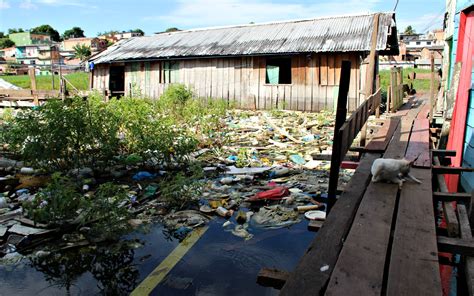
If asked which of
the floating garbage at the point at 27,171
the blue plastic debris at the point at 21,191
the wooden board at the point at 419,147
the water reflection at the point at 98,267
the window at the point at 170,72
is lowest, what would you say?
the water reflection at the point at 98,267

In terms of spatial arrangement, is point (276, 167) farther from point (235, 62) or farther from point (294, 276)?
point (235, 62)

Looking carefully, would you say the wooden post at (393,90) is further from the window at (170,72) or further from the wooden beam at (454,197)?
the window at (170,72)

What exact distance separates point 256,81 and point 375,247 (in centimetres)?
1461

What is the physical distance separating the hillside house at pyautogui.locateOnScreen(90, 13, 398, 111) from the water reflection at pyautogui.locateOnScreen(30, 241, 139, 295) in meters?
12.0

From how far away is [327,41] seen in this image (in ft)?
48.6

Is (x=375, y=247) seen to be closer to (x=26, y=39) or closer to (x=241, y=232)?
(x=241, y=232)

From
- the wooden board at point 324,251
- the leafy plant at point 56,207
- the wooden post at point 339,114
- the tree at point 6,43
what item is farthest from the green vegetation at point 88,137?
the tree at point 6,43

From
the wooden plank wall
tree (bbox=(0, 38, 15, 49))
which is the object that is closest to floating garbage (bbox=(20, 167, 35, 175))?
the wooden plank wall

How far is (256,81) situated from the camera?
16.3 metres

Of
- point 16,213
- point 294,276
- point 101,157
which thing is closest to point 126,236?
point 16,213

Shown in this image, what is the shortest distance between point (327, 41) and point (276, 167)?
30.4 feet

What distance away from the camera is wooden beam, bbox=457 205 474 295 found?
207 centimetres

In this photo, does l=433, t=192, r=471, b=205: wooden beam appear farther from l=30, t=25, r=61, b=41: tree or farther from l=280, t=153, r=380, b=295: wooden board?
l=30, t=25, r=61, b=41: tree

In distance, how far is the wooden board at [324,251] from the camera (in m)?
1.83
